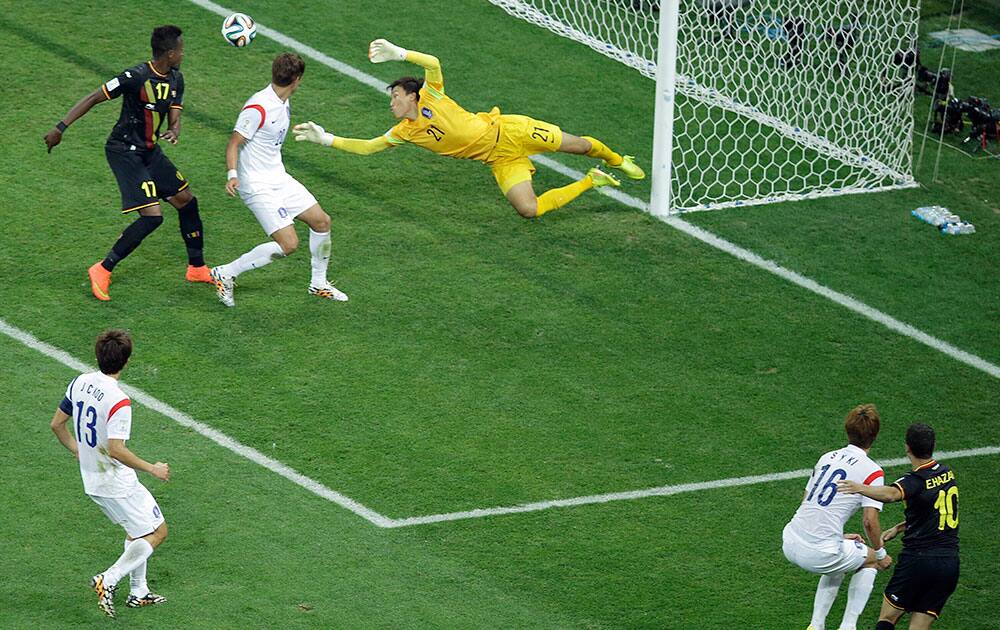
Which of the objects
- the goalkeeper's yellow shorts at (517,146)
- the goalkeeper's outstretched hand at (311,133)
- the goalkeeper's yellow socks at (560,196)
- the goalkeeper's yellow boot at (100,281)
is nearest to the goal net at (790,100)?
the goalkeeper's yellow socks at (560,196)

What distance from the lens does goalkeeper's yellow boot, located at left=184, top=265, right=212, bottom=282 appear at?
478 inches

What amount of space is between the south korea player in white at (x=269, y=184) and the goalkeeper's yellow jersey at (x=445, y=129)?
4.76 feet

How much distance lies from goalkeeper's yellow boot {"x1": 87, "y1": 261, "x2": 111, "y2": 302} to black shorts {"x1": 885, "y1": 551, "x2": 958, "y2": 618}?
6230mm

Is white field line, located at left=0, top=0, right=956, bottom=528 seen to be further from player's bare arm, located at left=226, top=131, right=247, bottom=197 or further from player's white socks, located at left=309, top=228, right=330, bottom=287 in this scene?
player's white socks, located at left=309, top=228, right=330, bottom=287

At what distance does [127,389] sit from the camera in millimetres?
10844

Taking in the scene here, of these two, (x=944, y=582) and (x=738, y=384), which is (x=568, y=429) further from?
(x=944, y=582)

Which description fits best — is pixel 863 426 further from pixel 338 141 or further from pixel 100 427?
pixel 338 141

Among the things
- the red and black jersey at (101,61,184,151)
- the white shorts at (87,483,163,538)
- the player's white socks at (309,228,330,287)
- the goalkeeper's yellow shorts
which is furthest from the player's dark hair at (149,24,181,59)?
the white shorts at (87,483,163,538)

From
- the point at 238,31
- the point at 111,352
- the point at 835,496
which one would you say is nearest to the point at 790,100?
the point at 238,31

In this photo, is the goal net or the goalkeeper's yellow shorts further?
the goal net

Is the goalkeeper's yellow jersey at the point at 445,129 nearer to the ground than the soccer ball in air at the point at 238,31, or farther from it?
nearer to the ground

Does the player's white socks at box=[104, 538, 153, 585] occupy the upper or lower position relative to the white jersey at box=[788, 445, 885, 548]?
lower

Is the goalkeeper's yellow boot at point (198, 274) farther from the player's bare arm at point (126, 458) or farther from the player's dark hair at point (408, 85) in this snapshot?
the player's bare arm at point (126, 458)

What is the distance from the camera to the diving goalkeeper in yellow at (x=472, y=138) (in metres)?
12.6
